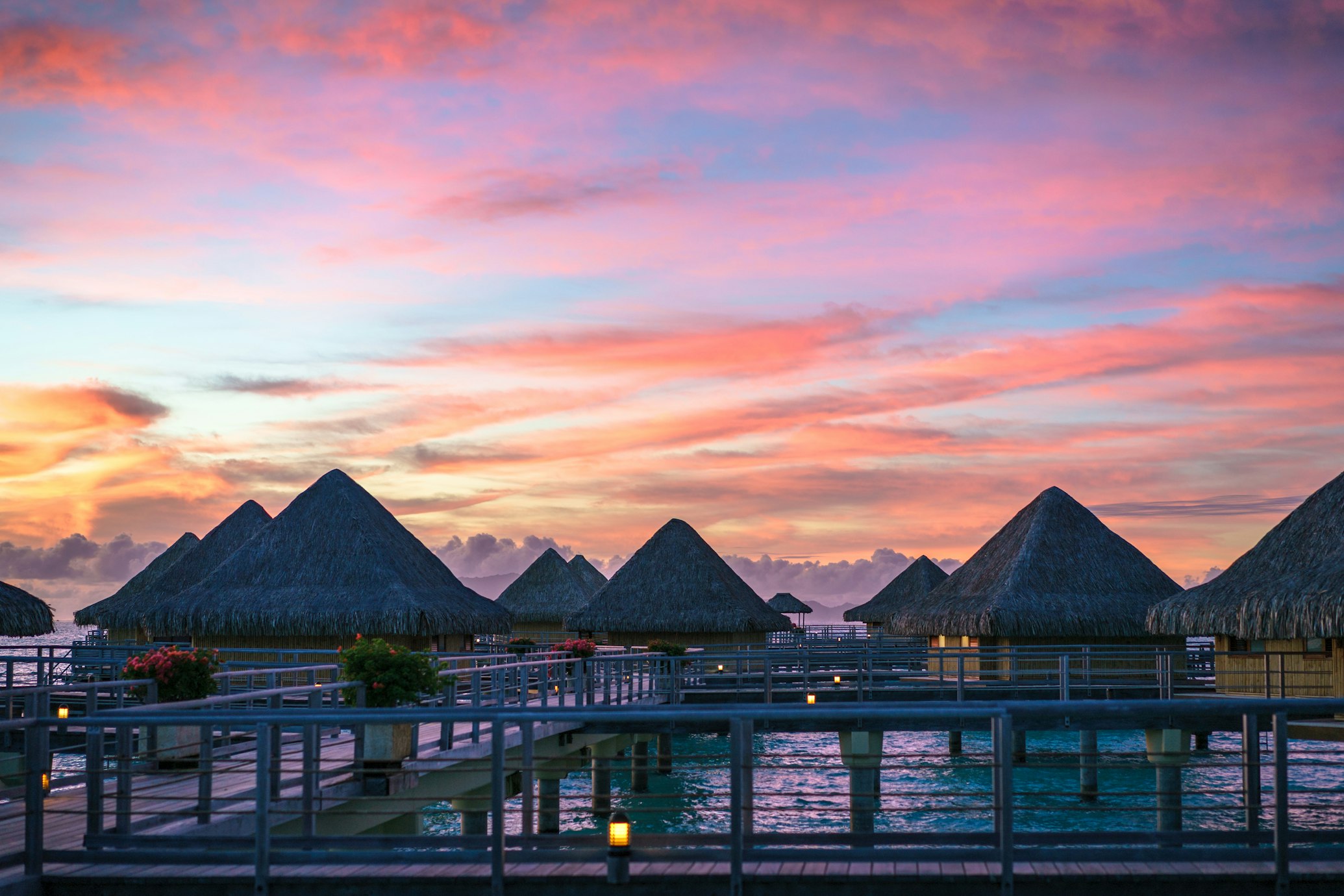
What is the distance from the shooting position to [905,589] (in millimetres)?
66438

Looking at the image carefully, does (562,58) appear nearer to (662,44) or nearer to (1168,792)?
(662,44)

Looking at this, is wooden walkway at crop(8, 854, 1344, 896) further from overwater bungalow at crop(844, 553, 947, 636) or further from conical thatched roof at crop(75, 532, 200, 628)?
overwater bungalow at crop(844, 553, 947, 636)

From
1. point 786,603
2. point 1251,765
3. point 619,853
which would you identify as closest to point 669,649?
point 1251,765

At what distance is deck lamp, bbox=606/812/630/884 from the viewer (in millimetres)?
9086

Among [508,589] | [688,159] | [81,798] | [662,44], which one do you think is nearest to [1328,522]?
[688,159]

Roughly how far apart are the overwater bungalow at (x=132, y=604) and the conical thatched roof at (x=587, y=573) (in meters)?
20.9

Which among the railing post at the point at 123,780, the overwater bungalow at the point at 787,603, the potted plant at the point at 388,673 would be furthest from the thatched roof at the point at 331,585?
the overwater bungalow at the point at 787,603

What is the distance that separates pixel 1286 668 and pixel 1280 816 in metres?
22.6

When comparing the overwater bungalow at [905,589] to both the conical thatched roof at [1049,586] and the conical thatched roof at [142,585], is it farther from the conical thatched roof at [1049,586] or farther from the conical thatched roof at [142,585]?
the conical thatched roof at [142,585]

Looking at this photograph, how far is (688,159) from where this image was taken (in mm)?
24375

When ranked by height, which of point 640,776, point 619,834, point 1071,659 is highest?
point 619,834

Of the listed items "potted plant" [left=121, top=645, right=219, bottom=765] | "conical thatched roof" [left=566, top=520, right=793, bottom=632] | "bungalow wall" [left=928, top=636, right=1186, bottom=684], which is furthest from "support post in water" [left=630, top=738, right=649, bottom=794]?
"potted plant" [left=121, top=645, right=219, bottom=765]

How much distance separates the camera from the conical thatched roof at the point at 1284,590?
2722cm

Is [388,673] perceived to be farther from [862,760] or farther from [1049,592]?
[1049,592]
